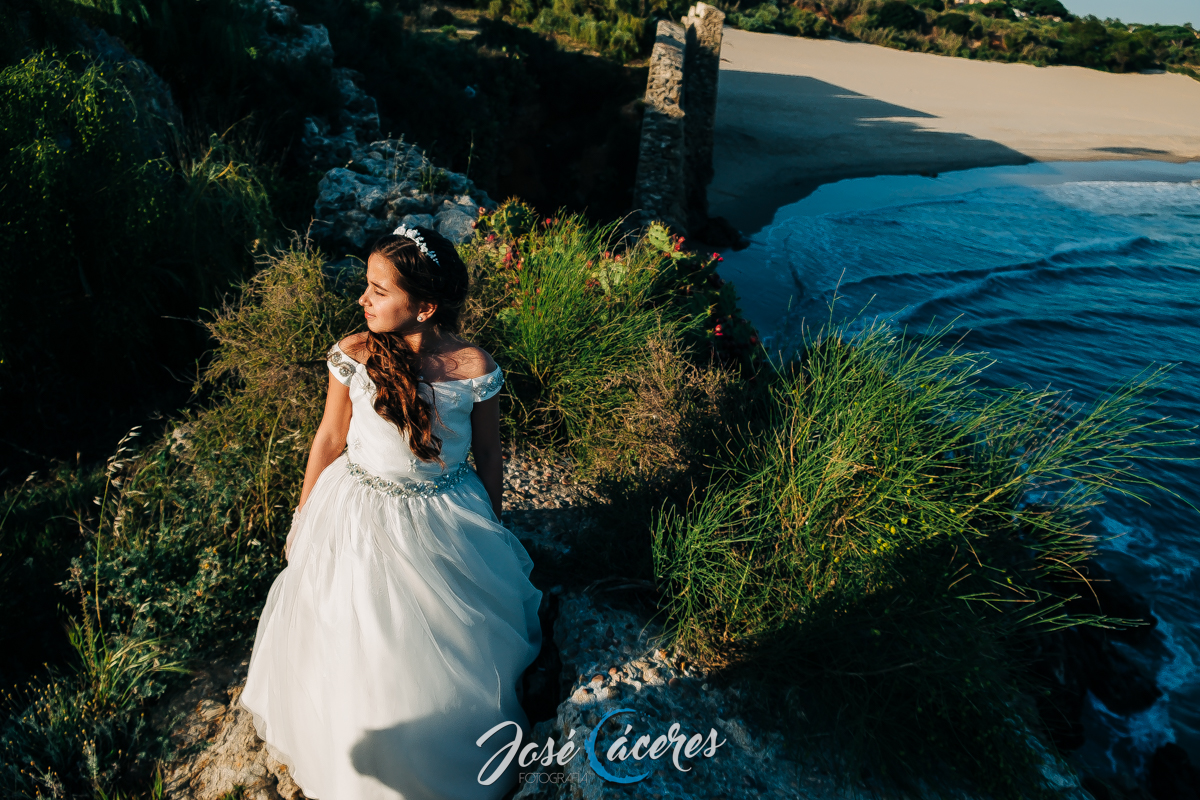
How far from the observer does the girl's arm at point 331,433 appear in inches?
98.6

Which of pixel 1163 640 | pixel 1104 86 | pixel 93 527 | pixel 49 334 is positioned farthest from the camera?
pixel 1104 86

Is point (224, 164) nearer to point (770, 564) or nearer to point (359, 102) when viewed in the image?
point (359, 102)

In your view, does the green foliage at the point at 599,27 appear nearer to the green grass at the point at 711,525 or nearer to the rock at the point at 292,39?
the rock at the point at 292,39

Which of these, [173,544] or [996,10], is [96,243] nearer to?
[173,544]

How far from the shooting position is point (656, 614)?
293 centimetres

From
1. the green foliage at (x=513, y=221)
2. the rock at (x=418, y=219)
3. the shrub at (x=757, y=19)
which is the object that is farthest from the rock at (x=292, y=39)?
the shrub at (x=757, y=19)

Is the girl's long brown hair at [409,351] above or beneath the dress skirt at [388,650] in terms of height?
above

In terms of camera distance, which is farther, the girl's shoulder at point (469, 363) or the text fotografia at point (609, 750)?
the girl's shoulder at point (469, 363)

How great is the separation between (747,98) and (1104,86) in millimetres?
24218

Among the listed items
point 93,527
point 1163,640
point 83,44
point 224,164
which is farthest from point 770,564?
point 83,44

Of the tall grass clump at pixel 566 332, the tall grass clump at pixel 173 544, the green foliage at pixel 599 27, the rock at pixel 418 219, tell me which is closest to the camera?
the tall grass clump at pixel 173 544

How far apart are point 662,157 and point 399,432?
11.9m

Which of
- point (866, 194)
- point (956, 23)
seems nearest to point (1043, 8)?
point (956, 23)

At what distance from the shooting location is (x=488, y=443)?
2.68m
